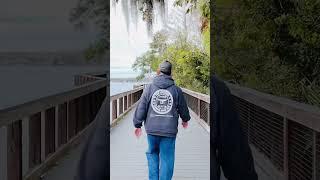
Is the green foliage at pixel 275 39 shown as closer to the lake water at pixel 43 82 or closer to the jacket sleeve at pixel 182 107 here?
the jacket sleeve at pixel 182 107

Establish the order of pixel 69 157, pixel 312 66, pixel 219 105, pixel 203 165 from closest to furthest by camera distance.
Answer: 1. pixel 219 105
2. pixel 312 66
3. pixel 69 157
4. pixel 203 165

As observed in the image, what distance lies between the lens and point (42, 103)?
3.56 metres

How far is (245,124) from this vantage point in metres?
3.32

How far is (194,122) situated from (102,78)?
591 centimetres

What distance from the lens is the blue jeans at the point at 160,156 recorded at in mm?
3949

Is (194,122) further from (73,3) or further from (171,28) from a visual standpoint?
(73,3)

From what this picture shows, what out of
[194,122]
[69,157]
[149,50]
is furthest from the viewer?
[194,122]

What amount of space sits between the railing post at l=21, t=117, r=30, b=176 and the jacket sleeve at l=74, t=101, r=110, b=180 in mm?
356

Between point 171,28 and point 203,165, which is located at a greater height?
point 171,28

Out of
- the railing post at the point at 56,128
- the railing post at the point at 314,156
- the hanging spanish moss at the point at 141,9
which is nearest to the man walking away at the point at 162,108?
the railing post at the point at 56,128

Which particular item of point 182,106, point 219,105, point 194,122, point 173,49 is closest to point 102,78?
point 182,106

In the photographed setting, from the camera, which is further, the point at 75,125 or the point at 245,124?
the point at 75,125

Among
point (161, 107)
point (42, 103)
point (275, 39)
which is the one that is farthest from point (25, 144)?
point (275, 39)

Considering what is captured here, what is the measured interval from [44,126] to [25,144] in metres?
0.68
